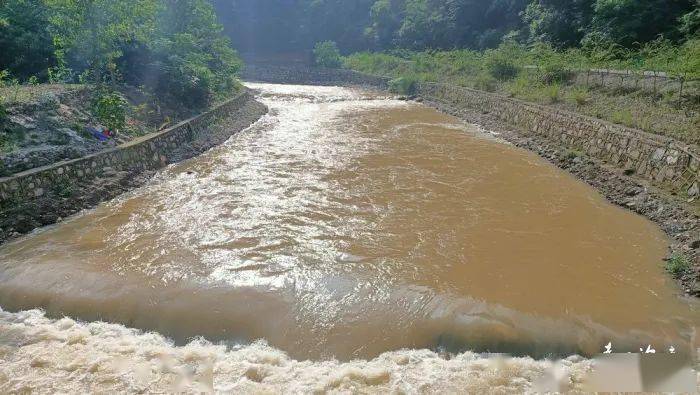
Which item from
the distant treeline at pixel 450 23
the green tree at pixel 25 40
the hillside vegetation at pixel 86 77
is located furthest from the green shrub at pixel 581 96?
the green tree at pixel 25 40

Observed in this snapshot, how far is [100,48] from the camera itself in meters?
12.6

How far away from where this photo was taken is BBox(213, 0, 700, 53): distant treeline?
17734 mm

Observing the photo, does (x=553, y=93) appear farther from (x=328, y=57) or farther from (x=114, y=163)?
(x=328, y=57)

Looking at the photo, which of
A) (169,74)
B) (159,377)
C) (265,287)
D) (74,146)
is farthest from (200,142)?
(159,377)

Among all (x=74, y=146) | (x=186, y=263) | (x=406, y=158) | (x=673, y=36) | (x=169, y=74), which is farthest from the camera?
(x=673, y=36)

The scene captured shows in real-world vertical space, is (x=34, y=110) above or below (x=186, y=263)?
above

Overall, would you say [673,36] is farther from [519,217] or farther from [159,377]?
[159,377]

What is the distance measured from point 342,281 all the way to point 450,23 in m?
36.6

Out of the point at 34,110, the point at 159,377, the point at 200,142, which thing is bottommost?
the point at 159,377

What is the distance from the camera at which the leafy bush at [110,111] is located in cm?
1153

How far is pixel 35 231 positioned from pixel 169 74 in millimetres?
9369

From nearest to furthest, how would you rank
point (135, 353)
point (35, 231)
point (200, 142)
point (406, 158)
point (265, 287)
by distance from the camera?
point (135, 353)
point (265, 287)
point (35, 231)
point (406, 158)
point (200, 142)

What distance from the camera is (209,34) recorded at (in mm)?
23516

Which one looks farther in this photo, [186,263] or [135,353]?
[186,263]
